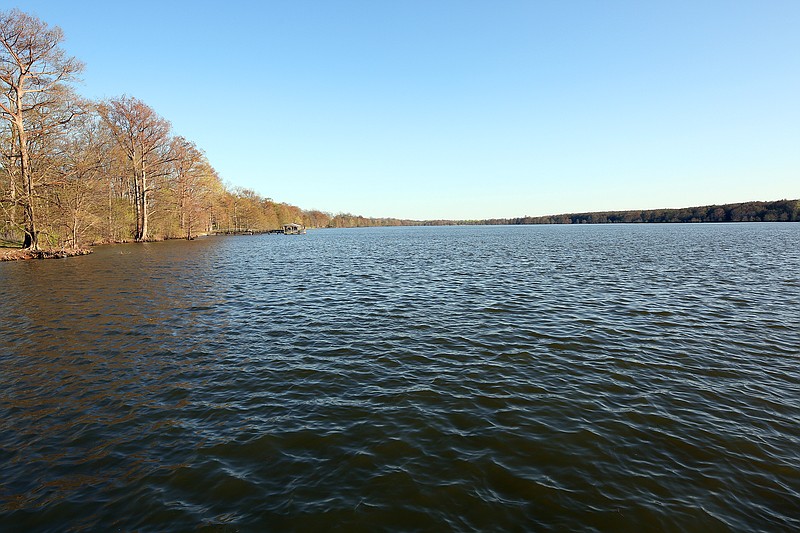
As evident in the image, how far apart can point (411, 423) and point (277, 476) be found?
300 cm

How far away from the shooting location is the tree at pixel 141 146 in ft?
197

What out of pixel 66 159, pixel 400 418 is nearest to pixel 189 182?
pixel 66 159

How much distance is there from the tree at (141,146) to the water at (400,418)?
55109mm

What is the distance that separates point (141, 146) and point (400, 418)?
7572 centimetres

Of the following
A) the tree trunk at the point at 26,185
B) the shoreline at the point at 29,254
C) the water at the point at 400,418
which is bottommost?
the water at the point at 400,418

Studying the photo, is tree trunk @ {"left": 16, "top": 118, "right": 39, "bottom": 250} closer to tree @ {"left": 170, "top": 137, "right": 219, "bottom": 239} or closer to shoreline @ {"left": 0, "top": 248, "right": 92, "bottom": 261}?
shoreline @ {"left": 0, "top": 248, "right": 92, "bottom": 261}

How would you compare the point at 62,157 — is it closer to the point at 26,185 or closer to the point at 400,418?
the point at 26,185

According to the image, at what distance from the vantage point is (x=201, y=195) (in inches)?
3526

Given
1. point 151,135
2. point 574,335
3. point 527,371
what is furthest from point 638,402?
point 151,135

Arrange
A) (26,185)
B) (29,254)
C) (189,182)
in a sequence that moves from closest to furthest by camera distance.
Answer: (26,185), (29,254), (189,182)

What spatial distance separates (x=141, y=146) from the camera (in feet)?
210

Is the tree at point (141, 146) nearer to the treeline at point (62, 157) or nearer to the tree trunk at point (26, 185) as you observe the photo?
the treeline at point (62, 157)

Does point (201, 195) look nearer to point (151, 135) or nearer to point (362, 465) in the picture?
point (151, 135)

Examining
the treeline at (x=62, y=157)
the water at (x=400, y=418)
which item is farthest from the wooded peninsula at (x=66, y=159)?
the water at (x=400, y=418)
